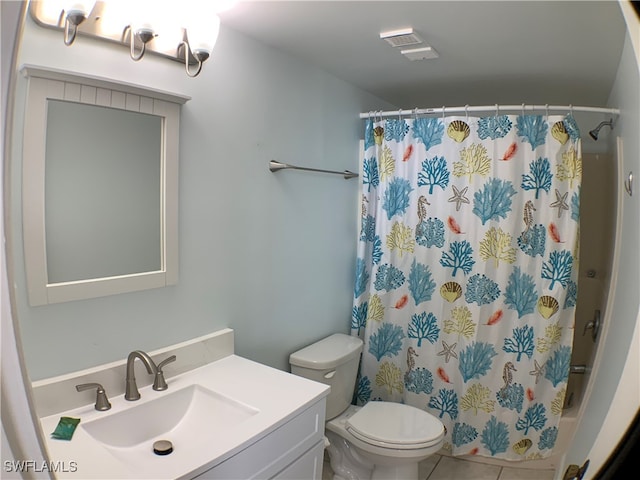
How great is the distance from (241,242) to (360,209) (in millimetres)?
1096

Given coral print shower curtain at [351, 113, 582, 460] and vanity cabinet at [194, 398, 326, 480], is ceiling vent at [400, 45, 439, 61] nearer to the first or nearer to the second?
coral print shower curtain at [351, 113, 582, 460]

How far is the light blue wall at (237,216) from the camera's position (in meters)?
1.30

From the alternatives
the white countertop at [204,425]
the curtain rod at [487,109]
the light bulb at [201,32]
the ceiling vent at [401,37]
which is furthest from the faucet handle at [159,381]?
the curtain rod at [487,109]

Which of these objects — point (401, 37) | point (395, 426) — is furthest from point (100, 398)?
point (401, 37)

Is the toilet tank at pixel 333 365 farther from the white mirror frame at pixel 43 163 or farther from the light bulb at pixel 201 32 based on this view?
the light bulb at pixel 201 32

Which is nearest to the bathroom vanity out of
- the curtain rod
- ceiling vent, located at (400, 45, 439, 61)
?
ceiling vent, located at (400, 45, 439, 61)

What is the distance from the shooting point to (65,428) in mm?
1198

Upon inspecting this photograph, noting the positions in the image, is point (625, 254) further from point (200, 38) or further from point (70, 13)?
point (70, 13)

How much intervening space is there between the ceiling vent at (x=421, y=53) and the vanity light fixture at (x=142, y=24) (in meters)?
0.86

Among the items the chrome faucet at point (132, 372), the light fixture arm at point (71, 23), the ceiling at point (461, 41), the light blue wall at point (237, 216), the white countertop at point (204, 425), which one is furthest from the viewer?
the ceiling at point (461, 41)

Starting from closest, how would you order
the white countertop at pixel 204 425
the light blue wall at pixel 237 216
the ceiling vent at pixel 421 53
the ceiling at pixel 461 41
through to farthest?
the white countertop at pixel 204 425
the light blue wall at pixel 237 216
the ceiling at pixel 461 41
the ceiling vent at pixel 421 53

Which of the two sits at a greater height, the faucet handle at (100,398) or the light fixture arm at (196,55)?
the light fixture arm at (196,55)

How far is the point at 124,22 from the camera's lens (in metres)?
1.32

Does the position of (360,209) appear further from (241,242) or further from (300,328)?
(241,242)
